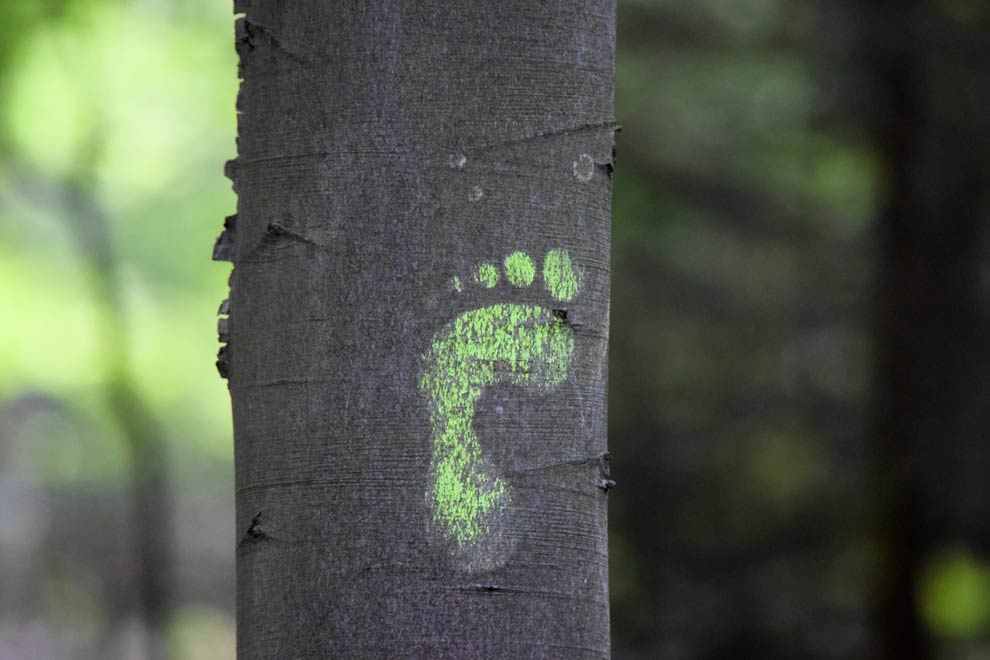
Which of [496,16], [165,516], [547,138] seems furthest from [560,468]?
[165,516]

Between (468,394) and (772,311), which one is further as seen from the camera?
(772,311)

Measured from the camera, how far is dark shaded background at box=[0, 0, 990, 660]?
Answer: 8656mm

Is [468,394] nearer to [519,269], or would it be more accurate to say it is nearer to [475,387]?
[475,387]

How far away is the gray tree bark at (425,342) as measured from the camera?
46.6 inches

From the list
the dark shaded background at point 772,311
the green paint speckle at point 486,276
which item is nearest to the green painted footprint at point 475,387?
the green paint speckle at point 486,276

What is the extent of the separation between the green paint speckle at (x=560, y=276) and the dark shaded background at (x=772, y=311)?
7.90 m

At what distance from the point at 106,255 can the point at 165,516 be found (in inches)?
93.3

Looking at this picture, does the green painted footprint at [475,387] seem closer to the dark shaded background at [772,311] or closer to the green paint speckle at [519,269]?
the green paint speckle at [519,269]

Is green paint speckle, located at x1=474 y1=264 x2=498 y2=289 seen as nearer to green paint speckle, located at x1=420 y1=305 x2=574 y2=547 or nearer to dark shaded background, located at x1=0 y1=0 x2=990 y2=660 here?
green paint speckle, located at x1=420 y1=305 x2=574 y2=547

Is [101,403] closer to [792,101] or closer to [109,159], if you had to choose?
[109,159]

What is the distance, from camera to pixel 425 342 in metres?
1.19

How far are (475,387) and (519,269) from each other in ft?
0.42

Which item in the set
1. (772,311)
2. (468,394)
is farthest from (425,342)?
(772,311)

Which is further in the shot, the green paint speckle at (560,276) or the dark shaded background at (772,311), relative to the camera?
the dark shaded background at (772,311)
